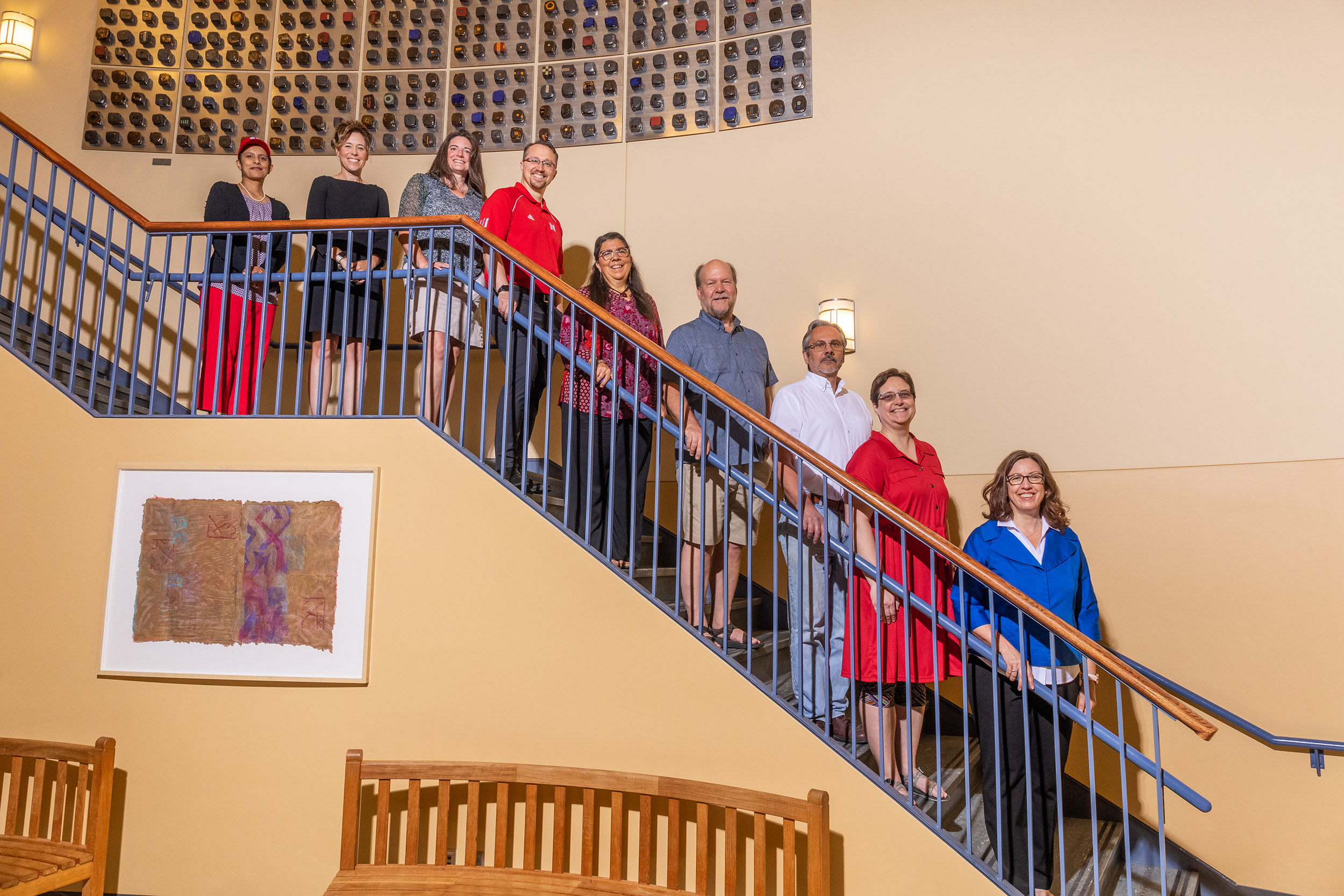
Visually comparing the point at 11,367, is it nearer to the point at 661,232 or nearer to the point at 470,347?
the point at 470,347

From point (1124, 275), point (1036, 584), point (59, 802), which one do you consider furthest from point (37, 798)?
point (1124, 275)

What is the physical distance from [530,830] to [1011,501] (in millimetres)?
1863

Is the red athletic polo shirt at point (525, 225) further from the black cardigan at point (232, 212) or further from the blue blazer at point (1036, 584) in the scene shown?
the blue blazer at point (1036, 584)

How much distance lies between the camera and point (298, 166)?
526 cm

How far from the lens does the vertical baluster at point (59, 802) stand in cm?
297

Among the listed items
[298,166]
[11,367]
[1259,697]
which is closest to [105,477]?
[11,367]

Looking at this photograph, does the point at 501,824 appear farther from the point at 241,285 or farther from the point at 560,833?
the point at 241,285

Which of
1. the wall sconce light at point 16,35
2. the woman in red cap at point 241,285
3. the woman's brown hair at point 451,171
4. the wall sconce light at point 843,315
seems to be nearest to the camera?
the woman in red cap at point 241,285

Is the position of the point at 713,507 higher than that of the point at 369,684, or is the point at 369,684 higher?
the point at 713,507

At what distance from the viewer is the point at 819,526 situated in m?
3.08

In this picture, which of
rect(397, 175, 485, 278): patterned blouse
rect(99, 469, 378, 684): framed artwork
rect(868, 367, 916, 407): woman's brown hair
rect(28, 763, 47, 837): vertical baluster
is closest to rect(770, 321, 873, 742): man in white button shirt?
rect(868, 367, 916, 407): woman's brown hair

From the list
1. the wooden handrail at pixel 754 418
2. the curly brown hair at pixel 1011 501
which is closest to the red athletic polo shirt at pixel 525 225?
the wooden handrail at pixel 754 418

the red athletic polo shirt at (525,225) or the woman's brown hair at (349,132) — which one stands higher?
the woman's brown hair at (349,132)

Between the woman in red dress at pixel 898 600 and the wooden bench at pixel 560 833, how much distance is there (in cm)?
41
